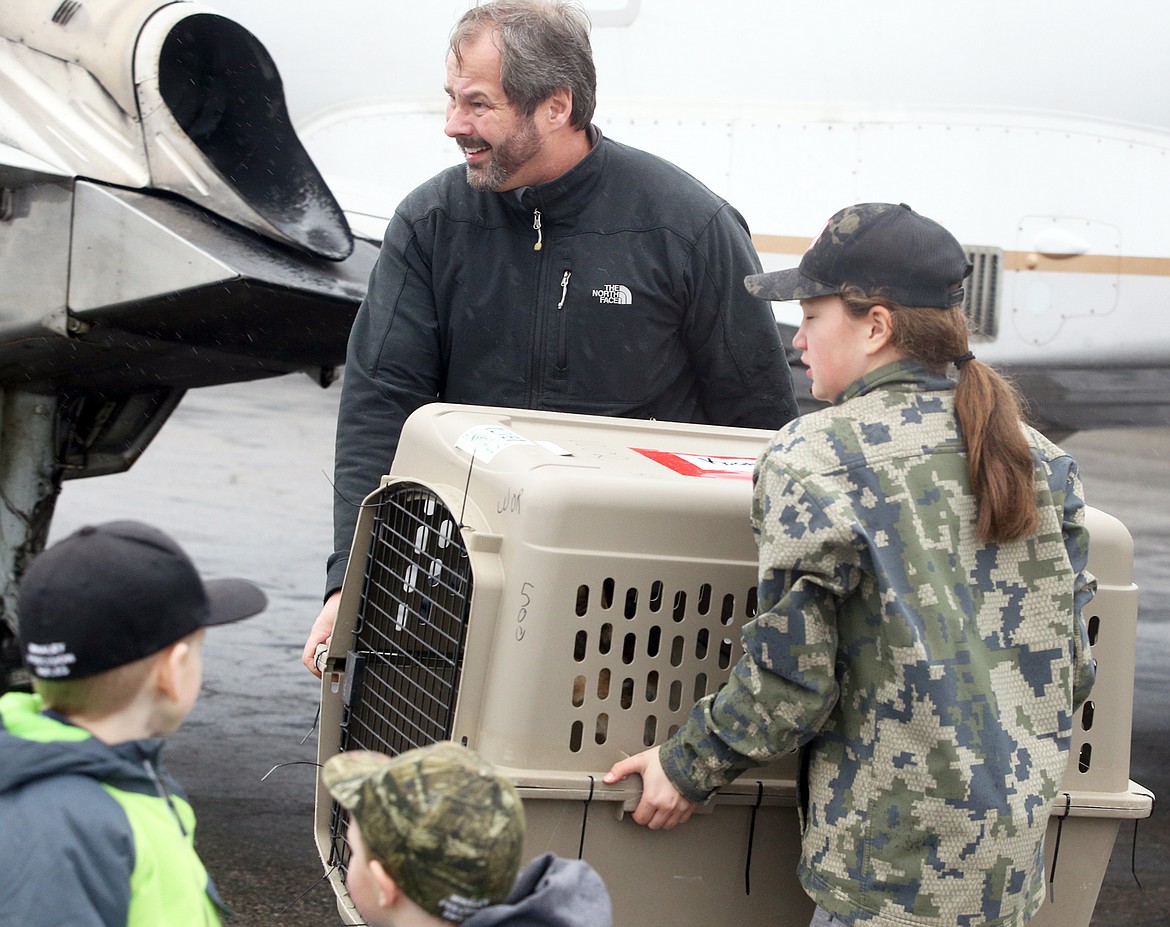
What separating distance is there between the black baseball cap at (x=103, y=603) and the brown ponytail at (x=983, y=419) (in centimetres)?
101

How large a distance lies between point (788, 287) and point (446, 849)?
3.41 feet

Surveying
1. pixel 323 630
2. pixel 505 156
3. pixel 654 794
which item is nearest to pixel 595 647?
pixel 654 794

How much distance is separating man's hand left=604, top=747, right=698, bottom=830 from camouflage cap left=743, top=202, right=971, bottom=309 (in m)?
0.70

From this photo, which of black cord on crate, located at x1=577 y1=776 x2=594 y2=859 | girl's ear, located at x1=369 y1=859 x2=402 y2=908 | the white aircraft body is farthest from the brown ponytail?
the white aircraft body

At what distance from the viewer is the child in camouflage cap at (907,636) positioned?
1833mm

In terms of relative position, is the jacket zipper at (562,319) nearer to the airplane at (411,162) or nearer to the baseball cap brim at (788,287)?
the baseball cap brim at (788,287)

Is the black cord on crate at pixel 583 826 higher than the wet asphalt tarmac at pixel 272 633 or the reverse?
higher

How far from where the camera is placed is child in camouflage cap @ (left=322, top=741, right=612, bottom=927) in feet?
4.71

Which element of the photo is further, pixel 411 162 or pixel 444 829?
pixel 411 162

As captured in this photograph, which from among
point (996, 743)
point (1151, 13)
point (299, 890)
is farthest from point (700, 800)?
point (1151, 13)

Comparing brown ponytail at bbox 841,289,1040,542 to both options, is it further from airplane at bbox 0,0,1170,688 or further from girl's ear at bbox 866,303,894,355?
airplane at bbox 0,0,1170,688

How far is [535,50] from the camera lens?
2.74 m

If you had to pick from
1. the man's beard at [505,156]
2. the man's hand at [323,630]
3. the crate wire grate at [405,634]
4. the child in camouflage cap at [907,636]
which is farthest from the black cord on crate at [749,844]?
the man's beard at [505,156]

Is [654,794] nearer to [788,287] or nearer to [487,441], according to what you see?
[487,441]
